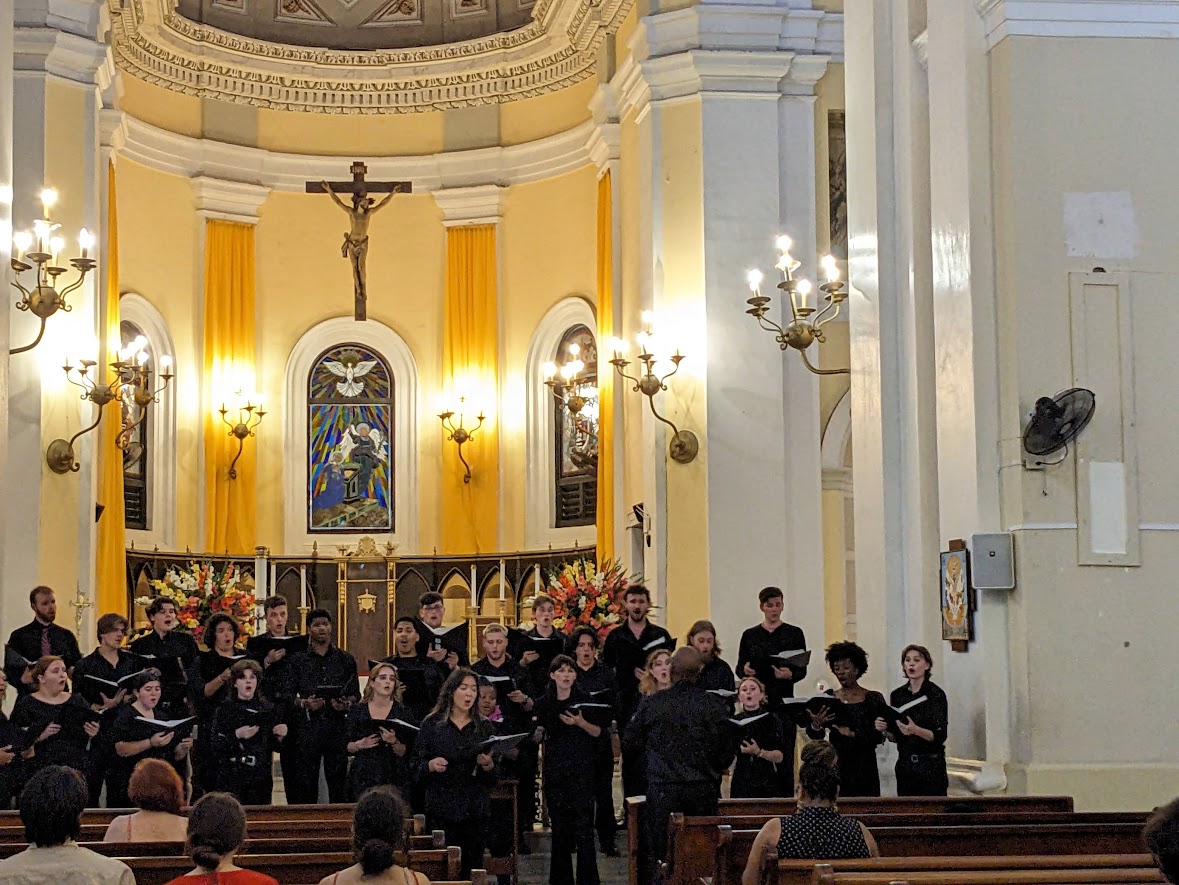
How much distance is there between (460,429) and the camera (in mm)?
20625

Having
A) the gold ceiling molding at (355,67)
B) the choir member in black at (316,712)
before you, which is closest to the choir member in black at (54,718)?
the choir member in black at (316,712)

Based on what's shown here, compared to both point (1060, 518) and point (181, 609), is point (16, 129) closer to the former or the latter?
point (181, 609)

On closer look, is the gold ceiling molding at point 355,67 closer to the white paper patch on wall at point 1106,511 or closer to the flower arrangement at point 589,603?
the flower arrangement at point 589,603

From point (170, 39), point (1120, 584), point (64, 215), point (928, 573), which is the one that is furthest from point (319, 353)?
point (1120, 584)

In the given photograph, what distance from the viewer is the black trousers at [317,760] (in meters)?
10.4

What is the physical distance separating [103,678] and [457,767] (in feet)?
7.96

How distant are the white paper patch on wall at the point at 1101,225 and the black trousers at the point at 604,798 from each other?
12.8 feet

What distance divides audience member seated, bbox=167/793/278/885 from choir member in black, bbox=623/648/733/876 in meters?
4.00

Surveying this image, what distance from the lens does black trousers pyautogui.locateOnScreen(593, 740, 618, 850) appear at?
10516mm

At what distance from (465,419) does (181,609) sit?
234 inches

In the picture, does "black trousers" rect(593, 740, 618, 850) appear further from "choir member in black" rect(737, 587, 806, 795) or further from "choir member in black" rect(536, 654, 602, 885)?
"choir member in black" rect(737, 587, 806, 795)

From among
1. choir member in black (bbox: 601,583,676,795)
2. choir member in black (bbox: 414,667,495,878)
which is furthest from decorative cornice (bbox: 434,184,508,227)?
choir member in black (bbox: 414,667,495,878)

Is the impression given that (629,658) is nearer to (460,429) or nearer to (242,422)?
(460,429)

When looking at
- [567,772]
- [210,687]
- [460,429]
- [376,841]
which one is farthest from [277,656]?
[460,429]
